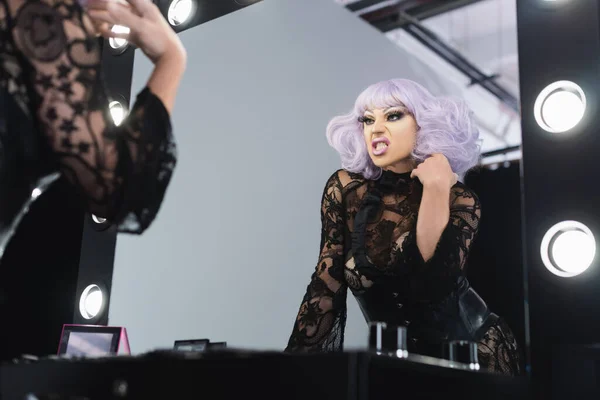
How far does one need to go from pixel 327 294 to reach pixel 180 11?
936mm

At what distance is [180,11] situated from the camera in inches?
81.0

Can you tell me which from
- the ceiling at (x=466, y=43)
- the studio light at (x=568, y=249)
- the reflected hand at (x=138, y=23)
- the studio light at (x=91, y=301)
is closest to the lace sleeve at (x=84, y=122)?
the reflected hand at (x=138, y=23)

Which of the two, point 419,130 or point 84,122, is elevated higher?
point 419,130

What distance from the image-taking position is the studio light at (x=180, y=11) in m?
2.03

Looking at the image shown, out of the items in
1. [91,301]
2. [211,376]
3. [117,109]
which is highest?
[117,109]

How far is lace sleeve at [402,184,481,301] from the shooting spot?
1.59 metres

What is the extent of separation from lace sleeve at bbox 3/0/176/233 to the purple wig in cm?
90

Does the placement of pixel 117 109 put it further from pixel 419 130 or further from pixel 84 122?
pixel 84 122

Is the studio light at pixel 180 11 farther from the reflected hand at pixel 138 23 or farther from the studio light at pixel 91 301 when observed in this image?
the reflected hand at pixel 138 23

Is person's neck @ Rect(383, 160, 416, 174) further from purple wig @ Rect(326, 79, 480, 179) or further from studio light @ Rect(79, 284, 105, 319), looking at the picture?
studio light @ Rect(79, 284, 105, 319)

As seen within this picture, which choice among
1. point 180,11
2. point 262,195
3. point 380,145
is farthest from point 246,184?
point 180,11

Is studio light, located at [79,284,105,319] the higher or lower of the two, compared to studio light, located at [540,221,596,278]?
lower

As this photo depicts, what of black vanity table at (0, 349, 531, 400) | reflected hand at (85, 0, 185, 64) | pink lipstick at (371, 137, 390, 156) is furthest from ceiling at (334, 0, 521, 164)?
black vanity table at (0, 349, 531, 400)

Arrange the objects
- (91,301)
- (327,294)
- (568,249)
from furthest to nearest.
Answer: (91,301) → (327,294) → (568,249)
